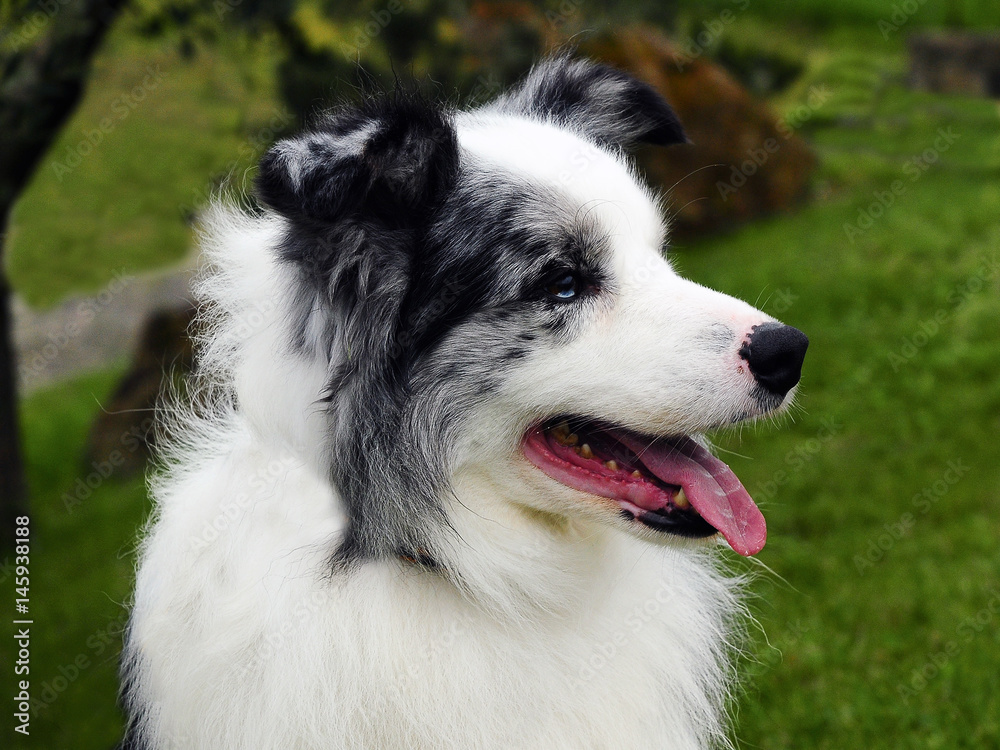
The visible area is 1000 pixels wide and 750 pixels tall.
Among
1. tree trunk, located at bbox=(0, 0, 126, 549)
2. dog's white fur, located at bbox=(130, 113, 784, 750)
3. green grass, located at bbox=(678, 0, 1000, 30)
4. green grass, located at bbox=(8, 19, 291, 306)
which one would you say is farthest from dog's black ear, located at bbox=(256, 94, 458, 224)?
green grass, located at bbox=(678, 0, 1000, 30)

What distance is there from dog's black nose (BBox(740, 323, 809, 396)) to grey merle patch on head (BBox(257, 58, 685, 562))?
407 mm

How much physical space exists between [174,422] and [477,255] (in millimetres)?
1380

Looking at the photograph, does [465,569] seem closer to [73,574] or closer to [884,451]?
[884,451]

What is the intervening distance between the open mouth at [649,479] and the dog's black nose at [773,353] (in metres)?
0.32

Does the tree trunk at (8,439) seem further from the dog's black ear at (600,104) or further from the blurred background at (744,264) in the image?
the dog's black ear at (600,104)

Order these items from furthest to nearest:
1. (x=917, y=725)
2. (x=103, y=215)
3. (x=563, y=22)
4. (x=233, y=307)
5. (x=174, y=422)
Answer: (x=103, y=215) < (x=563, y=22) < (x=917, y=725) < (x=174, y=422) < (x=233, y=307)

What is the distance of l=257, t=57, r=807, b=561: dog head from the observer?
2322mm

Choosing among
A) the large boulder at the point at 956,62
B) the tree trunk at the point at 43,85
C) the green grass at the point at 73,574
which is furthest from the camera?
the large boulder at the point at 956,62

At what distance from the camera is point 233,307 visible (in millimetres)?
2691

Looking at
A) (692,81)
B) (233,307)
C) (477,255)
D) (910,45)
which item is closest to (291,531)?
(233,307)

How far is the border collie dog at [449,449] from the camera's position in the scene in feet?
7.70

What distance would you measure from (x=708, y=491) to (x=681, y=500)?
0.09m

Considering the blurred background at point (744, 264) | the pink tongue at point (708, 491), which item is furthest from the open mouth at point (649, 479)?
the blurred background at point (744, 264)

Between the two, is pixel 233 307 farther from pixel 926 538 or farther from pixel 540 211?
pixel 926 538
